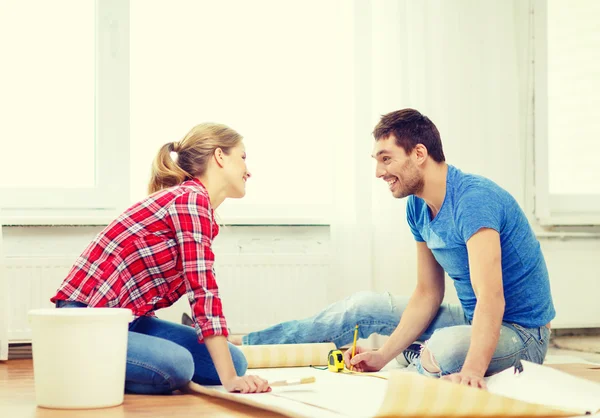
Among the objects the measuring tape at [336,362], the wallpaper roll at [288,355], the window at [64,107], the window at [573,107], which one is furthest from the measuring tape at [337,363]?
the window at [573,107]

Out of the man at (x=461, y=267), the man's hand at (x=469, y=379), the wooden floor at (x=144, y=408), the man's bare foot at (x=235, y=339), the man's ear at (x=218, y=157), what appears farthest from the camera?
the man's bare foot at (x=235, y=339)

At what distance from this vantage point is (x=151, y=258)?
1.98 meters

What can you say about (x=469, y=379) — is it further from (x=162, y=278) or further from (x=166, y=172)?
(x=166, y=172)

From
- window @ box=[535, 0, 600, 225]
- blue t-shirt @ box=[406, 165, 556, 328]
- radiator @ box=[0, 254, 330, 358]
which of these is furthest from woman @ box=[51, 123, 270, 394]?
window @ box=[535, 0, 600, 225]

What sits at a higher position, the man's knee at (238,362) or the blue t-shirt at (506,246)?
the blue t-shirt at (506,246)

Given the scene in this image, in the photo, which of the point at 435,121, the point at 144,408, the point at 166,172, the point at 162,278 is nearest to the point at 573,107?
the point at 435,121

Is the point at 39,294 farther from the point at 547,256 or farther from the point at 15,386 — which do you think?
the point at 547,256

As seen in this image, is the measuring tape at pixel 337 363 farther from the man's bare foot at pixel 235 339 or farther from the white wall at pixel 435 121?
the white wall at pixel 435 121

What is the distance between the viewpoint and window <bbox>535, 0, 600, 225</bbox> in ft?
11.7

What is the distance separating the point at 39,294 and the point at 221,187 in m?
1.16

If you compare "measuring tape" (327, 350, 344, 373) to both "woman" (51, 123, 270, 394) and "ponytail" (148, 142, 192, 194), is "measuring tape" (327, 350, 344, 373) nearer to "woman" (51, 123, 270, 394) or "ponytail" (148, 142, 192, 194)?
"woman" (51, 123, 270, 394)

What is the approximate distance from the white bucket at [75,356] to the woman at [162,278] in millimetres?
197

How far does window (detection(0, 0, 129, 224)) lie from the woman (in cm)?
116

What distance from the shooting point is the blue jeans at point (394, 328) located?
6.75 feet
